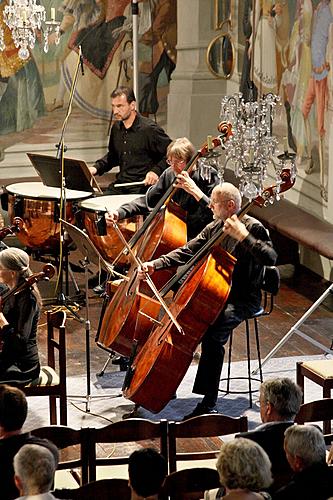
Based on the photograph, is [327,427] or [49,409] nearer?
[327,427]

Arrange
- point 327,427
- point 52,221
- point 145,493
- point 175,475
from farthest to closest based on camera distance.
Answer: point 52,221 < point 327,427 < point 175,475 < point 145,493

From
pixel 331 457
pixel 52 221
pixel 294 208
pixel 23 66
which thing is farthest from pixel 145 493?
pixel 23 66

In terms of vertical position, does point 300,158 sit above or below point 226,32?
Answer: below

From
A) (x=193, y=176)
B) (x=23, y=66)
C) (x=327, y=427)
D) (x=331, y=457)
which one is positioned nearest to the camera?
(x=331, y=457)

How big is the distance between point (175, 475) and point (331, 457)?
104 cm

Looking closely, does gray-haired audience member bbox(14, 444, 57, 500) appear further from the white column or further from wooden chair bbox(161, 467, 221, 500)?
the white column

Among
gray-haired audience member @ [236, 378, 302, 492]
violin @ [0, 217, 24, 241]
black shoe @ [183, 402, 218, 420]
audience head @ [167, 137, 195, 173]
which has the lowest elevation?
black shoe @ [183, 402, 218, 420]

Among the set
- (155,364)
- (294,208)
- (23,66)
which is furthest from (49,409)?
(23,66)

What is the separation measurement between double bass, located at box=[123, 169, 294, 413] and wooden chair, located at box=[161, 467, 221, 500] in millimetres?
1796

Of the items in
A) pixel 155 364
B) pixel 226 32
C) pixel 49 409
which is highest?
pixel 226 32

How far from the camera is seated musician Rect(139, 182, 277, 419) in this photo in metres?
6.92

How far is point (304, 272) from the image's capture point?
1058 centimetres

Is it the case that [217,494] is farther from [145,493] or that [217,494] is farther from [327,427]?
[327,427]

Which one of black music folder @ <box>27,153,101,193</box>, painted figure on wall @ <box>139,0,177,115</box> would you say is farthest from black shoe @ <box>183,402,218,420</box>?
painted figure on wall @ <box>139,0,177,115</box>
